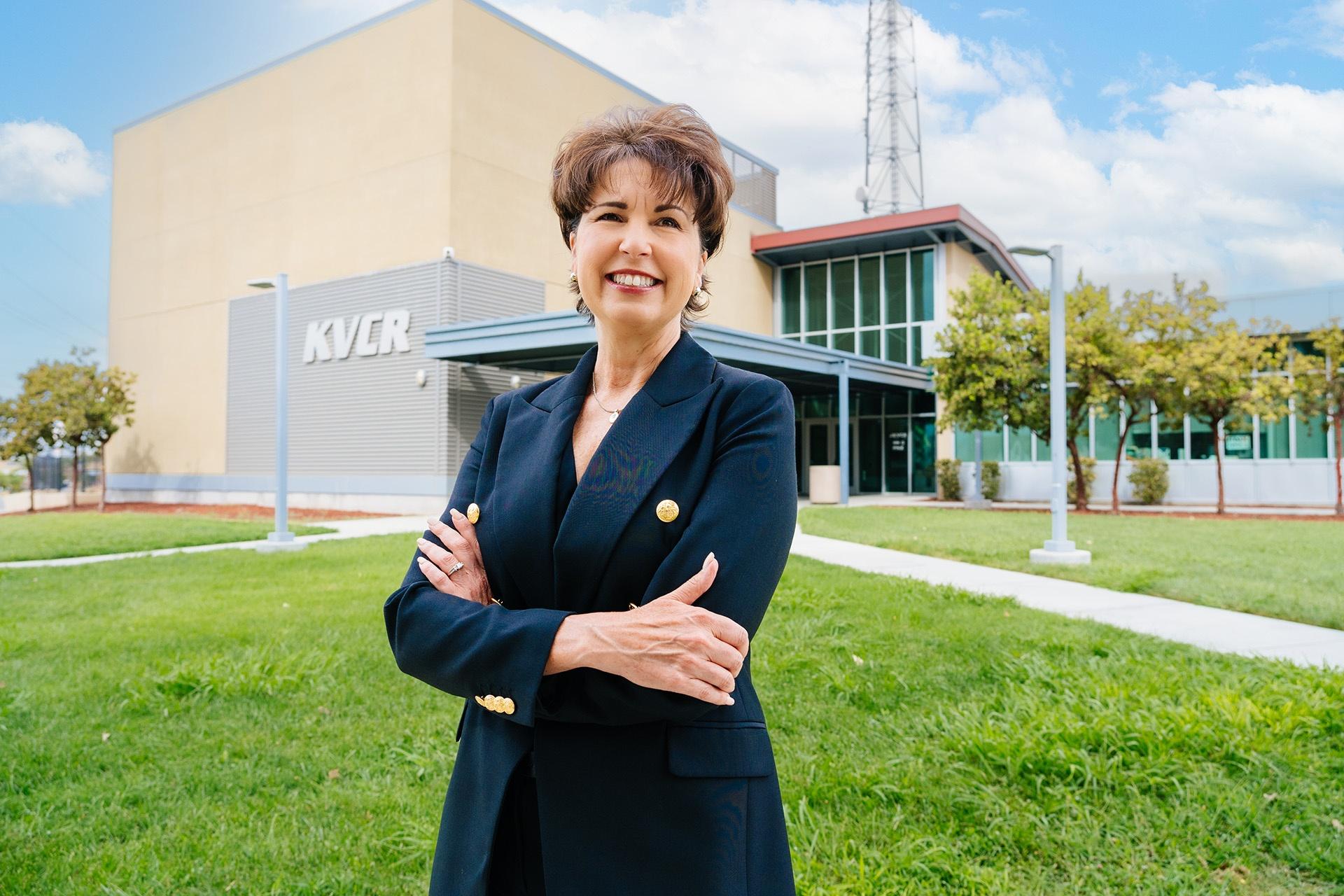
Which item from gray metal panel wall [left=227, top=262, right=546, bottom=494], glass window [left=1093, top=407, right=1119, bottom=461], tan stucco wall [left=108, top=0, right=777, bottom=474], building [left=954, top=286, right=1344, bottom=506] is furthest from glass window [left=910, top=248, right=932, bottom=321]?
gray metal panel wall [left=227, top=262, right=546, bottom=494]

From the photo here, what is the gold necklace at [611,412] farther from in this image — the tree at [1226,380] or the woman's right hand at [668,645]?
the tree at [1226,380]

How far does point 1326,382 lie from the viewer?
18.7m

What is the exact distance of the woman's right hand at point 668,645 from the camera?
134 cm

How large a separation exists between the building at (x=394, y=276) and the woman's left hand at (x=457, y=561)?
1400 cm

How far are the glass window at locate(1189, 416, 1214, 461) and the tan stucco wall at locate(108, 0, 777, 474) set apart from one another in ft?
40.4

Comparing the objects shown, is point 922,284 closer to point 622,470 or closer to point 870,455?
point 870,455

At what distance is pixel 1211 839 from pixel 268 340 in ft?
72.8

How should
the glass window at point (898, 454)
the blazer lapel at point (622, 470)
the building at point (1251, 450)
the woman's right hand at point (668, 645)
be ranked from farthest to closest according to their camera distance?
the glass window at point (898, 454)
the building at point (1251, 450)
the blazer lapel at point (622, 470)
the woman's right hand at point (668, 645)

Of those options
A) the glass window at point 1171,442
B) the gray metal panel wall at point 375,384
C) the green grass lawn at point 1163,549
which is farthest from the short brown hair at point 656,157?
the glass window at point 1171,442

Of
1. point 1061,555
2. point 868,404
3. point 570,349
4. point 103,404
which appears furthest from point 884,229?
point 103,404

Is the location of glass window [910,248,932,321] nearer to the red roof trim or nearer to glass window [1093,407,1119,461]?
the red roof trim

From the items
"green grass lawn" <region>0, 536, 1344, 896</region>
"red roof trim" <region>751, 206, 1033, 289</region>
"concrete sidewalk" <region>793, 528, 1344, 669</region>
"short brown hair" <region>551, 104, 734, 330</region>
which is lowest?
"green grass lawn" <region>0, 536, 1344, 896</region>

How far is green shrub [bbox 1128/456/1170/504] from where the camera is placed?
2189cm

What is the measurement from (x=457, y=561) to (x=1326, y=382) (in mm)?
22053
